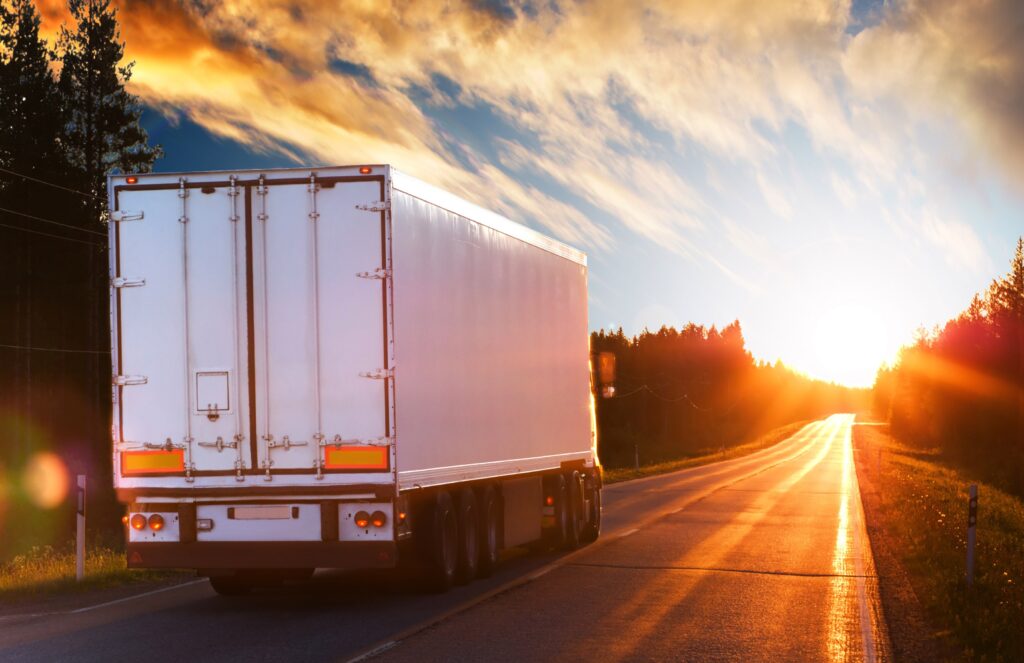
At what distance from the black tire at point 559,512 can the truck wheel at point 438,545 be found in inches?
169

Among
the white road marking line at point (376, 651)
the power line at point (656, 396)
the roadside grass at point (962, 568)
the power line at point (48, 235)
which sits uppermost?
the power line at point (48, 235)

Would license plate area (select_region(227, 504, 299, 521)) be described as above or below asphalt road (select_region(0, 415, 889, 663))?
above

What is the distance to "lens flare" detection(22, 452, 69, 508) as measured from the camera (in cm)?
3841

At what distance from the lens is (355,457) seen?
10.2 meters

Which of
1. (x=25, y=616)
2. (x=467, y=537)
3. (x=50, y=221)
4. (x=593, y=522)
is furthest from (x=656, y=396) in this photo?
(x=25, y=616)

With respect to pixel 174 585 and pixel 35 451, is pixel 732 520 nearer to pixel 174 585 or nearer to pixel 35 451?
pixel 174 585

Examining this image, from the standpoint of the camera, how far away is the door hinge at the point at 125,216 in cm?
1069

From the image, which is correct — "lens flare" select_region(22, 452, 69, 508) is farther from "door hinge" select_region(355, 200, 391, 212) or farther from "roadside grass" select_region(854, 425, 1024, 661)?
"door hinge" select_region(355, 200, 391, 212)

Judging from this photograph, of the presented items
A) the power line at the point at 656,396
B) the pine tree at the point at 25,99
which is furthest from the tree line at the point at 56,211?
the power line at the point at 656,396

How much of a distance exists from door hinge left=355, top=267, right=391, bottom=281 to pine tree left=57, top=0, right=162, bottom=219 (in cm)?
3169

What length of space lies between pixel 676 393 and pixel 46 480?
10803 centimetres

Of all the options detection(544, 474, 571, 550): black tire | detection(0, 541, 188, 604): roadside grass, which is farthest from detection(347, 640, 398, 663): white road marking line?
detection(544, 474, 571, 550): black tire

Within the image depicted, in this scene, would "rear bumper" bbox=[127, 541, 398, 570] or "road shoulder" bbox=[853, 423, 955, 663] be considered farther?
"rear bumper" bbox=[127, 541, 398, 570]

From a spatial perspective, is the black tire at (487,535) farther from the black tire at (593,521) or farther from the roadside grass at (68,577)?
the black tire at (593,521)
